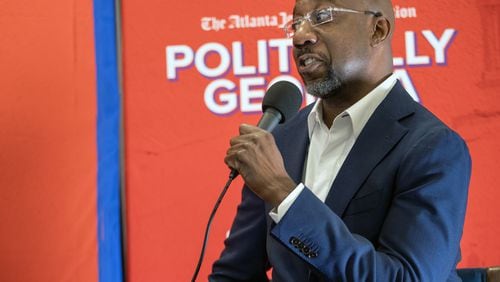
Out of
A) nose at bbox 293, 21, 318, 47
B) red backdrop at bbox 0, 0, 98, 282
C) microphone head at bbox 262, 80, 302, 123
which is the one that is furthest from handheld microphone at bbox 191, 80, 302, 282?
red backdrop at bbox 0, 0, 98, 282

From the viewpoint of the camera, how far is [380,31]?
142 centimetres

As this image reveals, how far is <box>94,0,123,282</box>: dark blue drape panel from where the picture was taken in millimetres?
2176

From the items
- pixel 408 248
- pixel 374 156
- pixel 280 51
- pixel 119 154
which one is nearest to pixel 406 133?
pixel 374 156

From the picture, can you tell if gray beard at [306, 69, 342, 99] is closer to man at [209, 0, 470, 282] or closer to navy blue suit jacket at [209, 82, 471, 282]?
man at [209, 0, 470, 282]

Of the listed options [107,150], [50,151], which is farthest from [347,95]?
[50,151]

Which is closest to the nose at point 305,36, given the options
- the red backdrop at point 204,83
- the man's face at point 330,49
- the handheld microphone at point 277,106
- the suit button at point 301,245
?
the man's face at point 330,49

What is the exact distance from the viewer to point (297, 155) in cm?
144

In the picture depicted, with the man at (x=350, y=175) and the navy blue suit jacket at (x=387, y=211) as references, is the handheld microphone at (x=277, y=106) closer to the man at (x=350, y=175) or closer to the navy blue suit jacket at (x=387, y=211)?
the man at (x=350, y=175)

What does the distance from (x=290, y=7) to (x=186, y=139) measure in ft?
1.85

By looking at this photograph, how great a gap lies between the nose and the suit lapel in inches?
7.6

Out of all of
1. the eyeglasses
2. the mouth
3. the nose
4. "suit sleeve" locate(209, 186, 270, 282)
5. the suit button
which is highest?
the eyeglasses

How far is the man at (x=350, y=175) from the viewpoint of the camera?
1.10 metres

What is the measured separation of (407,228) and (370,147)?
8.2 inches

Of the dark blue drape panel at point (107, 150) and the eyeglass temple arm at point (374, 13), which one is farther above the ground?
the eyeglass temple arm at point (374, 13)
